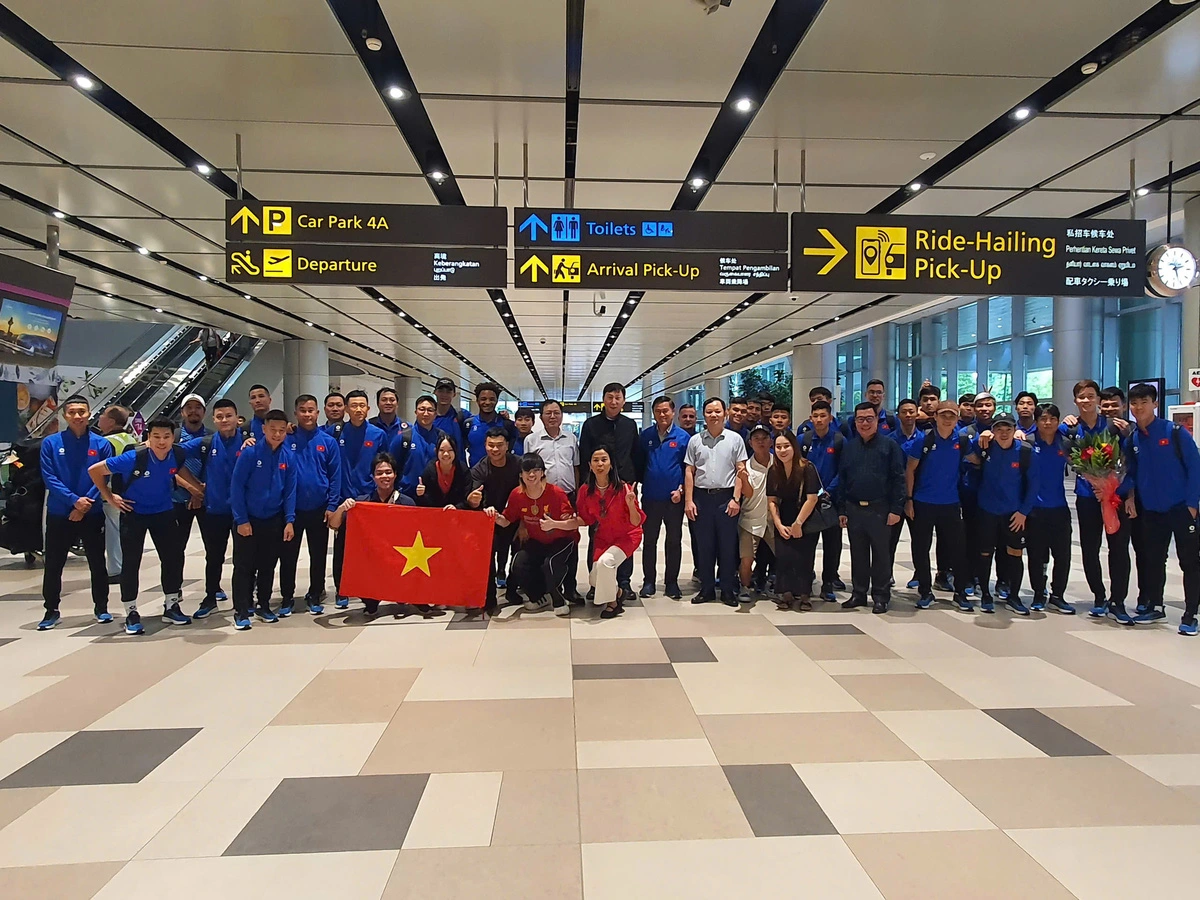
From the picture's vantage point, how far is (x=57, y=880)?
2359 mm

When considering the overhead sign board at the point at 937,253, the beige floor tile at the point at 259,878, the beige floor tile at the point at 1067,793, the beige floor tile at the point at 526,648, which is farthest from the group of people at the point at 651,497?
the beige floor tile at the point at 259,878

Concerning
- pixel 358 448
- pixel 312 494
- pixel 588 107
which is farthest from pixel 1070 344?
pixel 312 494

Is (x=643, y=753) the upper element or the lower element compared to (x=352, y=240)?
lower

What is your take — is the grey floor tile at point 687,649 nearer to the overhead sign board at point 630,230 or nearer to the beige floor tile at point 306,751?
the beige floor tile at point 306,751

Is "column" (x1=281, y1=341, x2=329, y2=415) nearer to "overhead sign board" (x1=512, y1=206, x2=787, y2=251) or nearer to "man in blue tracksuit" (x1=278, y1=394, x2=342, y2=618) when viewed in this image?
"man in blue tracksuit" (x1=278, y1=394, x2=342, y2=618)

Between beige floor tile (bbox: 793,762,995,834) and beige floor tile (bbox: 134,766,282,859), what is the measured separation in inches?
96.7

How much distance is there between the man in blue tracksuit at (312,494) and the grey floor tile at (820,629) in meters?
4.14

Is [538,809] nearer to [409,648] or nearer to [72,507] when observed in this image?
[409,648]

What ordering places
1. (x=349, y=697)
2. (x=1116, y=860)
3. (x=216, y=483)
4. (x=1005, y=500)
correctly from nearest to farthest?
1. (x=1116, y=860)
2. (x=349, y=697)
3. (x=216, y=483)
4. (x=1005, y=500)

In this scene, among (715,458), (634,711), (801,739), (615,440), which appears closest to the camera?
(801,739)

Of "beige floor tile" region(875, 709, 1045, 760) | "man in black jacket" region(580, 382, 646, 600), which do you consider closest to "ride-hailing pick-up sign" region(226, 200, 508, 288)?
"man in black jacket" region(580, 382, 646, 600)

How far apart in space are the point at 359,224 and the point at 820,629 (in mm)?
5203

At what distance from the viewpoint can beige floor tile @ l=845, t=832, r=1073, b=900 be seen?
229cm

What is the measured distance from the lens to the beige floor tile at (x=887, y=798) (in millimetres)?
2680
